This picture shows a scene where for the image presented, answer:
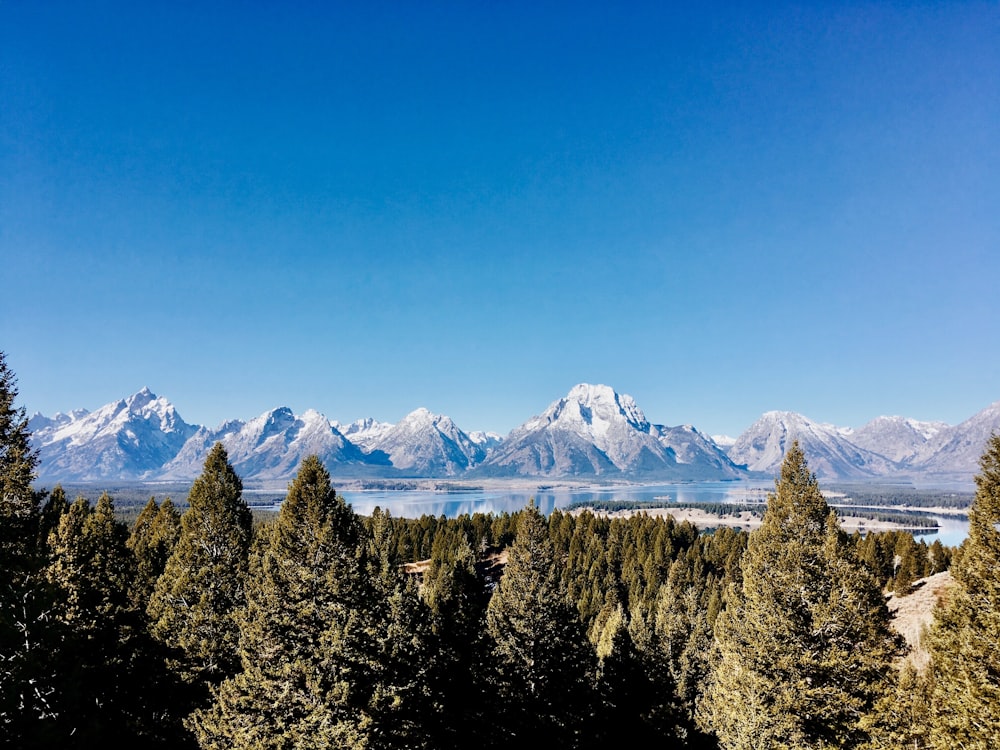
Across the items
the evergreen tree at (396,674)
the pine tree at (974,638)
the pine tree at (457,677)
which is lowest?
the pine tree at (457,677)

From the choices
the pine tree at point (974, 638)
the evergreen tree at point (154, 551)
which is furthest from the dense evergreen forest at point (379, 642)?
the evergreen tree at point (154, 551)

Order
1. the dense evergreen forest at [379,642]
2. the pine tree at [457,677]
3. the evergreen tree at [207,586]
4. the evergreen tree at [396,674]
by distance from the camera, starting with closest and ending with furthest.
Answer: the dense evergreen forest at [379,642] → the evergreen tree at [396,674] → the evergreen tree at [207,586] → the pine tree at [457,677]

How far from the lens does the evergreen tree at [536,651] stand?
2638 cm

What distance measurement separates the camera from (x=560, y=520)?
114938mm

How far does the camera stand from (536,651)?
88.3 ft

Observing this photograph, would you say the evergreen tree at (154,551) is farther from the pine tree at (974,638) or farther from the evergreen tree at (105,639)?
the pine tree at (974,638)

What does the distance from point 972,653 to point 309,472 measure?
2147cm

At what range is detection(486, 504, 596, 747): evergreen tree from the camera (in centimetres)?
2638

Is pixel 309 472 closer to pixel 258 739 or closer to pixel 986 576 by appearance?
pixel 258 739

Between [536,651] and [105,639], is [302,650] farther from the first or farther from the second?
[536,651]

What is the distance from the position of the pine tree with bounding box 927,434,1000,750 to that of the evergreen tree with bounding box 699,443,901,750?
1682 mm

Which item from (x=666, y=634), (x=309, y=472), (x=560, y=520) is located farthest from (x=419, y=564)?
(x=309, y=472)

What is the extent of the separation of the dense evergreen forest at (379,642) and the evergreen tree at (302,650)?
67mm

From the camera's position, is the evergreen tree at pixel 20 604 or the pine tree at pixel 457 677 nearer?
the evergreen tree at pixel 20 604
